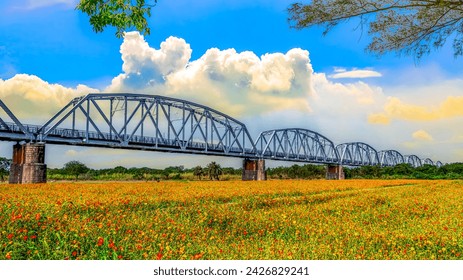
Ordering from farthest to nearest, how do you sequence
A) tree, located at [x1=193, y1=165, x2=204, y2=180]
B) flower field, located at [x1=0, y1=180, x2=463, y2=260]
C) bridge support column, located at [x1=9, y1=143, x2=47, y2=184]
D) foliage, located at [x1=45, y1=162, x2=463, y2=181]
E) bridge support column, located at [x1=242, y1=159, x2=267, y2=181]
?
1. tree, located at [x1=193, y1=165, x2=204, y2=180]
2. bridge support column, located at [x1=242, y1=159, x2=267, y2=181]
3. foliage, located at [x1=45, y1=162, x2=463, y2=181]
4. bridge support column, located at [x1=9, y1=143, x2=47, y2=184]
5. flower field, located at [x1=0, y1=180, x2=463, y2=260]

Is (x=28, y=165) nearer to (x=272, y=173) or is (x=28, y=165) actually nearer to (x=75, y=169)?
(x=75, y=169)

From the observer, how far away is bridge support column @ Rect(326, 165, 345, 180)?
141750 mm

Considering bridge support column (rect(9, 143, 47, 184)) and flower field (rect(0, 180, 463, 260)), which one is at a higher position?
bridge support column (rect(9, 143, 47, 184))

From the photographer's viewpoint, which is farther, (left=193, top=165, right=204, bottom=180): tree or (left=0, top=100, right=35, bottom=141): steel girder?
(left=193, top=165, right=204, bottom=180): tree

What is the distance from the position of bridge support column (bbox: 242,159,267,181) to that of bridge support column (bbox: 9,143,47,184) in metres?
55.5

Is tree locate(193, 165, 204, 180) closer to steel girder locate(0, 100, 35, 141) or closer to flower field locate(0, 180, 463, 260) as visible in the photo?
steel girder locate(0, 100, 35, 141)

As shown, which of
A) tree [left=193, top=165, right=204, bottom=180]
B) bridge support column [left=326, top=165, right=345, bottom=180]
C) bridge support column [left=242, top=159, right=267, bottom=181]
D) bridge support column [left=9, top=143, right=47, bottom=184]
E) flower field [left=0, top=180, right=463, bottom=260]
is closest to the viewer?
flower field [left=0, top=180, right=463, bottom=260]

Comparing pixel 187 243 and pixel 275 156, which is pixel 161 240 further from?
pixel 275 156

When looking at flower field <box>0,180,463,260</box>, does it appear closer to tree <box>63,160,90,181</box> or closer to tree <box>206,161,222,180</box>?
tree <box>206,161,222,180</box>

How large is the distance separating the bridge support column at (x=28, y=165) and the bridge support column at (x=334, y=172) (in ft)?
344

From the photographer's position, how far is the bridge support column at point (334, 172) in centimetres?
14175

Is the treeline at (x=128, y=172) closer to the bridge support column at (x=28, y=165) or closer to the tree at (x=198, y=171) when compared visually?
the tree at (x=198, y=171)

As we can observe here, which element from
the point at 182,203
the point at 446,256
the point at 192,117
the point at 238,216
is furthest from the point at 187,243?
the point at 192,117

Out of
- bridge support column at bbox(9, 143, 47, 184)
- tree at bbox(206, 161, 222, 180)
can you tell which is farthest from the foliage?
bridge support column at bbox(9, 143, 47, 184)
